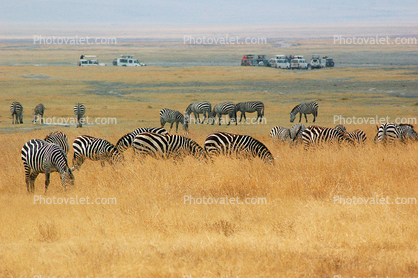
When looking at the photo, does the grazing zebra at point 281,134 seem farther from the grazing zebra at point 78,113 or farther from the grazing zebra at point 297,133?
the grazing zebra at point 78,113

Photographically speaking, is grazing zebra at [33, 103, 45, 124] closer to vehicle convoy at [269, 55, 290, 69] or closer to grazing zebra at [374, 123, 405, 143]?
grazing zebra at [374, 123, 405, 143]

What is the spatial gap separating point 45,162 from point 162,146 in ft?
9.81

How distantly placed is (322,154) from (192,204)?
4984 mm

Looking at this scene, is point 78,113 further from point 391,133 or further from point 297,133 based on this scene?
point 391,133

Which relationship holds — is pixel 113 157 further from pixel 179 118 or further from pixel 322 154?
pixel 179 118

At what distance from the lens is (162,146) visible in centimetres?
1235

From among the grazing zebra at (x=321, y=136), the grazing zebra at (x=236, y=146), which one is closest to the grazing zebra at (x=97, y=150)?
the grazing zebra at (x=236, y=146)

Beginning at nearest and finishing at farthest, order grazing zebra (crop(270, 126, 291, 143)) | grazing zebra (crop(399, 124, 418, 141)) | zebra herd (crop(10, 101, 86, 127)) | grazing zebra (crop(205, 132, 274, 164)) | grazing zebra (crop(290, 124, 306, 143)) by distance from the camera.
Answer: grazing zebra (crop(205, 132, 274, 164)) < grazing zebra (crop(399, 124, 418, 141)) < grazing zebra (crop(290, 124, 306, 143)) < grazing zebra (crop(270, 126, 291, 143)) < zebra herd (crop(10, 101, 86, 127))

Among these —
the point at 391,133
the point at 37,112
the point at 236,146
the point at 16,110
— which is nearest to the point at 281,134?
the point at 391,133

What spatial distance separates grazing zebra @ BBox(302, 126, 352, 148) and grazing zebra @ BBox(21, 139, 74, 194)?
8110 mm

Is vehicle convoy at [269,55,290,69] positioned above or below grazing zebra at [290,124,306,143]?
above

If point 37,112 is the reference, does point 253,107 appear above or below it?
above

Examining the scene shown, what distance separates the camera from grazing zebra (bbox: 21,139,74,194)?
1048cm

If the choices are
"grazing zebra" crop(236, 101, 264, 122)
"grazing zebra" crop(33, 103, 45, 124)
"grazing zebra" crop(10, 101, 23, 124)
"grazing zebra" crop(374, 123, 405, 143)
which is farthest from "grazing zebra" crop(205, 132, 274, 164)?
"grazing zebra" crop(33, 103, 45, 124)
